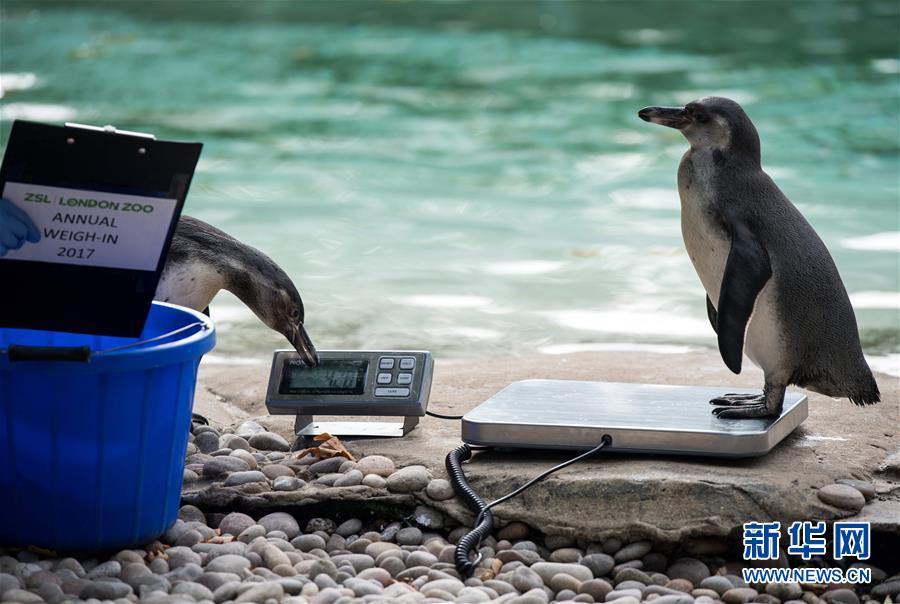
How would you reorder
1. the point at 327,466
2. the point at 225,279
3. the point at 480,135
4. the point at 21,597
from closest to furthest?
the point at 21,597 → the point at 327,466 → the point at 225,279 → the point at 480,135

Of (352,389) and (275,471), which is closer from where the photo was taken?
(275,471)

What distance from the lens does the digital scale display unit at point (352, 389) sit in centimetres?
302

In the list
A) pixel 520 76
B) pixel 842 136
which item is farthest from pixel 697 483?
pixel 520 76

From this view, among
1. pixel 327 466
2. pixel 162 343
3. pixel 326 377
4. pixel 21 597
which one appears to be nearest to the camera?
pixel 21 597

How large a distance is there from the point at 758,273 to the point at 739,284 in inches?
1.9

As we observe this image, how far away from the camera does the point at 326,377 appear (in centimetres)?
311

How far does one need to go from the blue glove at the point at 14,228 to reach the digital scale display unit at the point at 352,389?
890 mm

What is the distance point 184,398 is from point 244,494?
0.38m

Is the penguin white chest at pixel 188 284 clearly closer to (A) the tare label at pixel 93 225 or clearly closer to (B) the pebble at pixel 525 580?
(A) the tare label at pixel 93 225

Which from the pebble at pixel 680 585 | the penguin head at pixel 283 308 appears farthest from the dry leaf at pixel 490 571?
the penguin head at pixel 283 308

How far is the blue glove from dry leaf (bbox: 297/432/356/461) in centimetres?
90

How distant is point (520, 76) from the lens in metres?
12.1

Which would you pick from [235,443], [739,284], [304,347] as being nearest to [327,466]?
[235,443]

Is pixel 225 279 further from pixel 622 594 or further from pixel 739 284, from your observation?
pixel 622 594
